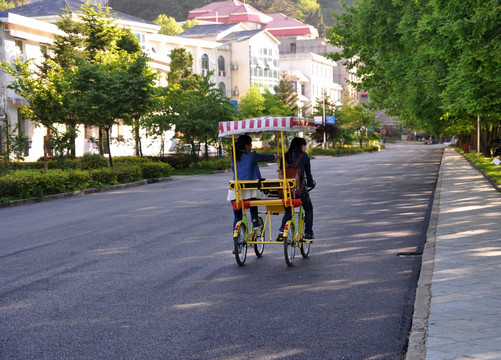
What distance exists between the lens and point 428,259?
33.0 ft

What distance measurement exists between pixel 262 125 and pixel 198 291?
9.07ft

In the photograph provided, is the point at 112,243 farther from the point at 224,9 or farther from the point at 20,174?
the point at 224,9

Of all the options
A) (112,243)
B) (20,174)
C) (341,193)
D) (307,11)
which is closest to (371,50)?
(341,193)

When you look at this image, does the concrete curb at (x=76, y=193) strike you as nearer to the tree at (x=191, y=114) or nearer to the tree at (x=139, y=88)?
the tree at (x=139, y=88)

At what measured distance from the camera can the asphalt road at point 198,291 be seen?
20.4 feet

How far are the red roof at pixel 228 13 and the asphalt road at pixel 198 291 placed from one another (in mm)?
128516

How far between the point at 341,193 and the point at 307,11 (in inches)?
6845

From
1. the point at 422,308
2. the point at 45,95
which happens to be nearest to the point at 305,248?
the point at 422,308

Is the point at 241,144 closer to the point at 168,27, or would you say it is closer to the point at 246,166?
the point at 246,166

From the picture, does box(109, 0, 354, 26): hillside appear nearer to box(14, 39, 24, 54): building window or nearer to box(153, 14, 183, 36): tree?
box(153, 14, 183, 36): tree

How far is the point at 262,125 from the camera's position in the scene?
10141 mm

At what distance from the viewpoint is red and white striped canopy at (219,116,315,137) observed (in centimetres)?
1010

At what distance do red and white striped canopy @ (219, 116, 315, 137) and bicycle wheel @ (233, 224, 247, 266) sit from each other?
Answer: 1349 millimetres

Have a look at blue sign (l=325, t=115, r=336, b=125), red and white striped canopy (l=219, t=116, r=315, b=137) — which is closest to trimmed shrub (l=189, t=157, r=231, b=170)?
red and white striped canopy (l=219, t=116, r=315, b=137)
